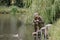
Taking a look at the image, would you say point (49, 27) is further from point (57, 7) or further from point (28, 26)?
point (28, 26)

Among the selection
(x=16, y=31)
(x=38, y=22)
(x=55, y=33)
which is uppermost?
(x=38, y=22)

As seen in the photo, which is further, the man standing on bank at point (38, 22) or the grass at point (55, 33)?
the man standing on bank at point (38, 22)

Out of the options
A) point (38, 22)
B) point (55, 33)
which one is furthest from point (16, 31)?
point (55, 33)

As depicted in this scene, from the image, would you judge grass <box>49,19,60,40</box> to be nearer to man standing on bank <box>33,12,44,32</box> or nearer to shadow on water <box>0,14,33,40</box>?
man standing on bank <box>33,12,44,32</box>

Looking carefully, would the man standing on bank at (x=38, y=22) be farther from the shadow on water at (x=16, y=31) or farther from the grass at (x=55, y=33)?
the shadow on water at (x=16, y=31)

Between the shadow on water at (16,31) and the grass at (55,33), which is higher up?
the grass at (55,33)

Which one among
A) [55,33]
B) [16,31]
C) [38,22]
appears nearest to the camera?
[55,33]

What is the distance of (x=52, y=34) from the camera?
299 inches

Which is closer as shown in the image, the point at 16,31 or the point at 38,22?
the point at 38,22

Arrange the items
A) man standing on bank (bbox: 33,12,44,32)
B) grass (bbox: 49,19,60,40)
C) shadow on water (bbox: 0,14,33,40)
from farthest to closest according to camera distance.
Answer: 1. shadow on water (bbox: 0,14,33,40)
2. man standing on bank (bbox: 33,12,44,32)
3. grass (bbox: 49,19,60,40)

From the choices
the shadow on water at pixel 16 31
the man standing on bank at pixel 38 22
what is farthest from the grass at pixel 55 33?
the shadow on water at pixel 16 31

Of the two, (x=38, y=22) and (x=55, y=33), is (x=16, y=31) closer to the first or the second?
(x=38, y=22)

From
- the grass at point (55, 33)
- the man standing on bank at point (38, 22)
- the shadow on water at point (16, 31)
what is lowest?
the shadow on water at point (16, 31)

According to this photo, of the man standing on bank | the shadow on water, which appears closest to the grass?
the man standing on bank
